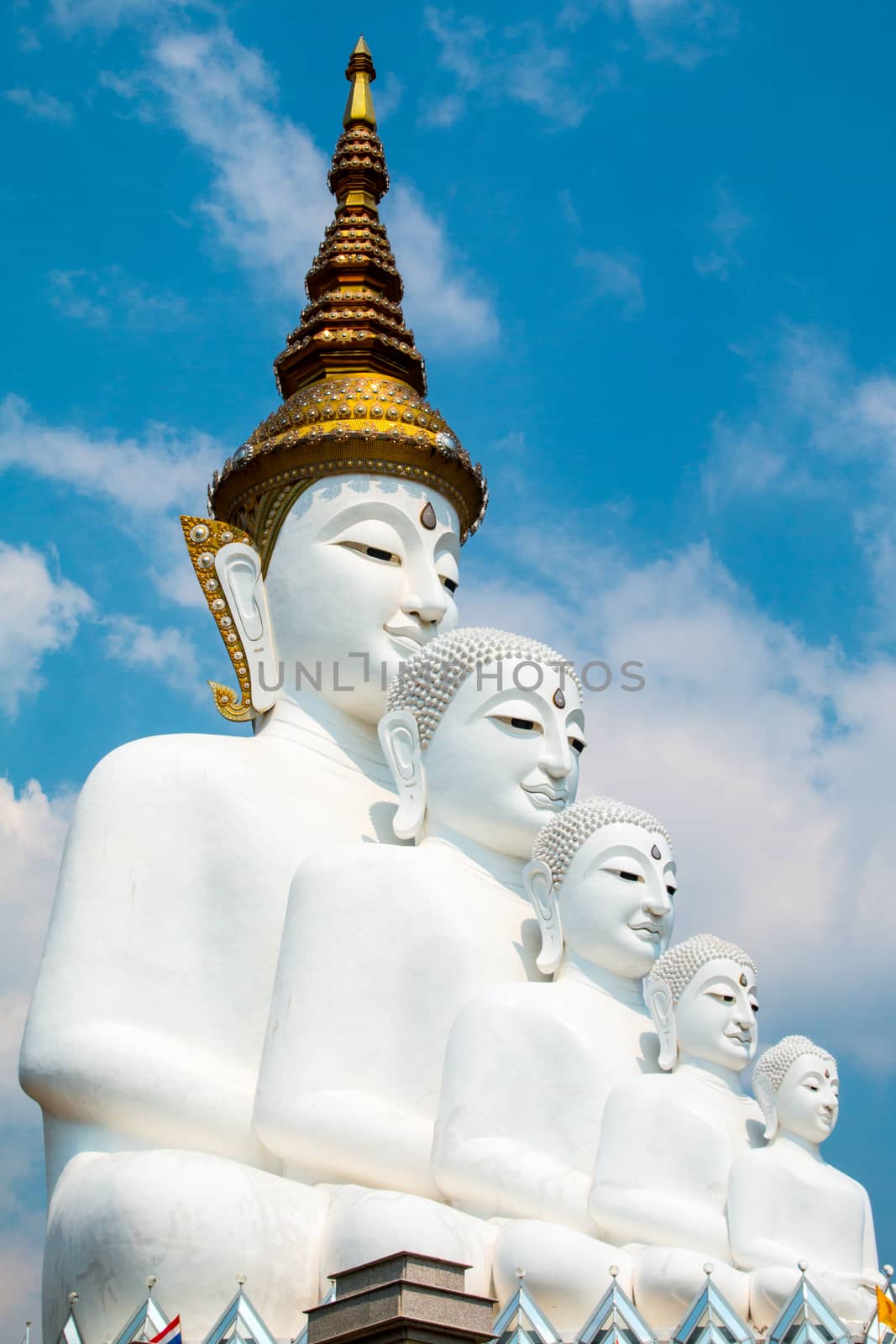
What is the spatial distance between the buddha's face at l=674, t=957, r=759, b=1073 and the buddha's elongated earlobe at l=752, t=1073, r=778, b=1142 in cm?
22

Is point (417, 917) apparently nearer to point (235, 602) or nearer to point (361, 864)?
point (361, 864)

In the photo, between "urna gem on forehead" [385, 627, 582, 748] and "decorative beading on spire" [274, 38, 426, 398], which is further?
"decorative beading on spire" [274, 38, 426, 398]

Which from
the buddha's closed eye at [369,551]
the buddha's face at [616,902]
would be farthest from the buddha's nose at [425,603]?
the buddha's face at [616,902]

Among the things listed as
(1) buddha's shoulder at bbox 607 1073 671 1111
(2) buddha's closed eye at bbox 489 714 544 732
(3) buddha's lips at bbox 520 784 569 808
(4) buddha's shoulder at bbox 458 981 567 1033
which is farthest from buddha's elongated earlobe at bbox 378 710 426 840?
(1) buddha's shoulder at bbox 607 1073 671 1111

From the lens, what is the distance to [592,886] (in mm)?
9914

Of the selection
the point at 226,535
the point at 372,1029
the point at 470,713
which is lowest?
the point at 372,1029

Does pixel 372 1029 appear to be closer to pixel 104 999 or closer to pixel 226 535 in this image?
pixel 104 999

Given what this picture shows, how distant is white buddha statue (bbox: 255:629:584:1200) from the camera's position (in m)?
9.27

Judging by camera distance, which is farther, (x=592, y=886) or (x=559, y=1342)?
(x=592, y=886)

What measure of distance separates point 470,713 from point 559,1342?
13.1 feet

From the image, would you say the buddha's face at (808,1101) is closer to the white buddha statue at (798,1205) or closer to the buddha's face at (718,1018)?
the white buddha statue at (798,1205)

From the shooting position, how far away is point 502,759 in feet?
34.3

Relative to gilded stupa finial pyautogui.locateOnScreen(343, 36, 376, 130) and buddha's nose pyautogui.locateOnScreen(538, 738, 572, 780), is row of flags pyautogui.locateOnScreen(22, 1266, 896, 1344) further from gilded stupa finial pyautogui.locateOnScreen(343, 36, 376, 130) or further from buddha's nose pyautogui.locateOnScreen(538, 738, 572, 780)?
gilded stupa finial pyautogui.locateOnScreen(343, 36, 376, 130)

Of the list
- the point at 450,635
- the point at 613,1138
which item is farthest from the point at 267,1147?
the point at 450,635
